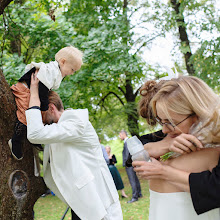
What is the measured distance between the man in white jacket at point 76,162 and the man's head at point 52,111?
0.24m

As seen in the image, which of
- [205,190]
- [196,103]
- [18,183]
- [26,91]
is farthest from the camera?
[18,183]

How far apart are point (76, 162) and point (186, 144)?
1416mm

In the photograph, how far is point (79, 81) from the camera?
8078 millimetres

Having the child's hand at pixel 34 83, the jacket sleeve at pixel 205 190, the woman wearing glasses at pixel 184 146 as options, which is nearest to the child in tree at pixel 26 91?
the child's hand at pixel 34 83

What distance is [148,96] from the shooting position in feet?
6.06

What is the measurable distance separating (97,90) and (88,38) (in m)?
3.00

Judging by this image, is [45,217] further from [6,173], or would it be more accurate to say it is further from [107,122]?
[6,173]

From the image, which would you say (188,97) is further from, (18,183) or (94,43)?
(94,43)

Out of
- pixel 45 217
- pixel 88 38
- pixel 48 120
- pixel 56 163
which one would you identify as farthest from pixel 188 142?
pixel 45 217

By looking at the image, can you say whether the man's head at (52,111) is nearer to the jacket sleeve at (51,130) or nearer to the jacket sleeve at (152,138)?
the jacket sleeve at (51,130)

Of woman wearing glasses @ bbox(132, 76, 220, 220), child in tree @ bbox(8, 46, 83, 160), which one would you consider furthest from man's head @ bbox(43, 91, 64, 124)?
woman wearing glasses @ bbox(132, 76, 220, 220)

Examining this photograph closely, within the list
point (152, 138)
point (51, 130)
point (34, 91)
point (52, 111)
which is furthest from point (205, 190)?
point (52, 111)

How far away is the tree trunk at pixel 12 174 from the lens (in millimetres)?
2619

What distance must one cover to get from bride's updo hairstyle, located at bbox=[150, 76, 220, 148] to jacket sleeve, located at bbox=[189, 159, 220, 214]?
161 mm
